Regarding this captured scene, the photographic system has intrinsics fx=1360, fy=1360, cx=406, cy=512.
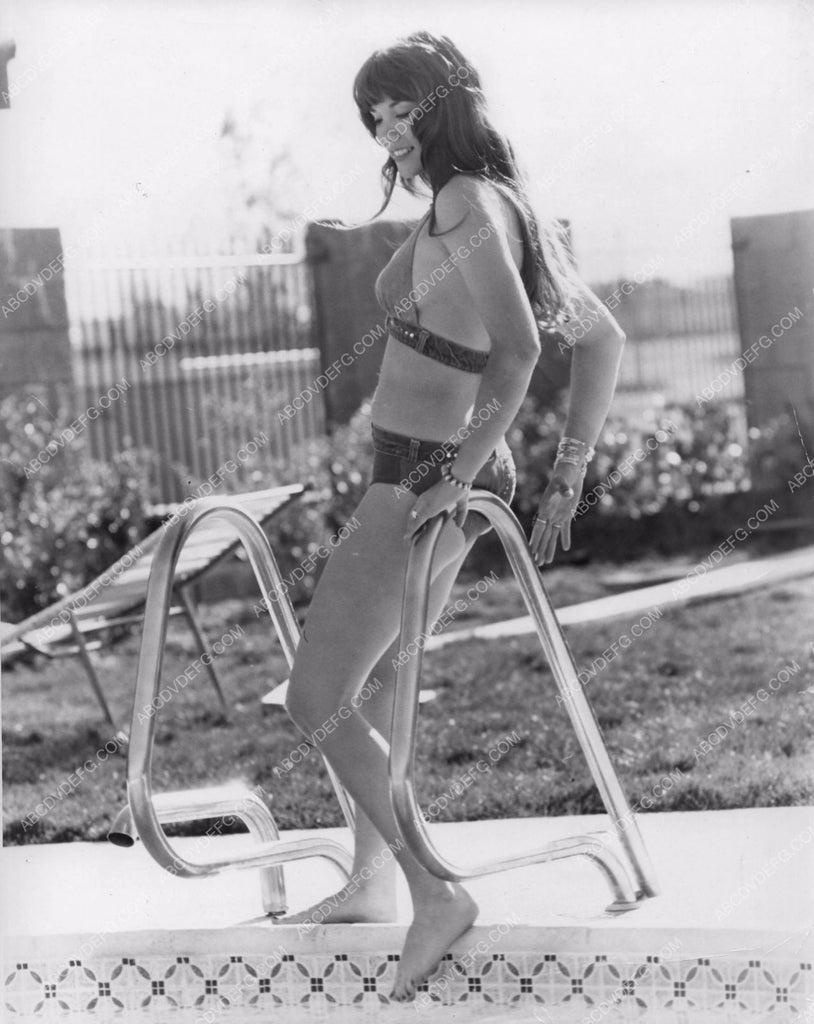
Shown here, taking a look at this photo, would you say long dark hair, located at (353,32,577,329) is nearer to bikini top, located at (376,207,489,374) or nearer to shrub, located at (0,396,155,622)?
bikini top, located at (376,207,489,374)

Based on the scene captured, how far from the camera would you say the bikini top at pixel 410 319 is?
226 cm

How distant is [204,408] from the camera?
774 cm

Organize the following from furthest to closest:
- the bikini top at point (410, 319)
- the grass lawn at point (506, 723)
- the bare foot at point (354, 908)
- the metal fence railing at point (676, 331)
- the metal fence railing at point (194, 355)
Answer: the metal fence railing at point (676, 331)
the metal fence railing at point (194, 355)
the grass lawn at point (506, 723)
the bare foot at point (354, 908)
the bikini top at point (410, 319)

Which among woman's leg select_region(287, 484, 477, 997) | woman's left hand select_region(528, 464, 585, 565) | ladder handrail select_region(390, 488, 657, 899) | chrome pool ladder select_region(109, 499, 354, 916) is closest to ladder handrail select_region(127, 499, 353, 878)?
chrome pool ladder select_region(109, 499, 354, 916)

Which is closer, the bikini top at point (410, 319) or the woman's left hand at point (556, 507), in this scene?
the bikini top at point (410, 319)

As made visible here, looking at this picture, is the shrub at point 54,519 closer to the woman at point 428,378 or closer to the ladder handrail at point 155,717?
the ladder handrail at point 155,717

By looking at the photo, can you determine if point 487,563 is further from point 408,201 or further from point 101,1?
point 101,1

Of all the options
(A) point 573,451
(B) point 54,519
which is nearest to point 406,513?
(A) point 573,451

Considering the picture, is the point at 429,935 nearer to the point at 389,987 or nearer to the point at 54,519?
the point at 389,987

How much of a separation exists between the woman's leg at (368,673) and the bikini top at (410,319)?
24 centimetres

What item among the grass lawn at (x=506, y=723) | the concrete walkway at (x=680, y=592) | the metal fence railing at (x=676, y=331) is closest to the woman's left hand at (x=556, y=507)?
the grass lawn at (x=506, y=723)

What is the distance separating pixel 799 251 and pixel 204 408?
3.41 metres

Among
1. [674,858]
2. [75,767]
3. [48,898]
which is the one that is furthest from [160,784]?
[674,858]

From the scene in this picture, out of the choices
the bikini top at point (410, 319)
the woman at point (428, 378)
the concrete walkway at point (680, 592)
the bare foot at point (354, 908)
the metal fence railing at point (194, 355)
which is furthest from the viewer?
the metal fence railing at point (194, 355)
